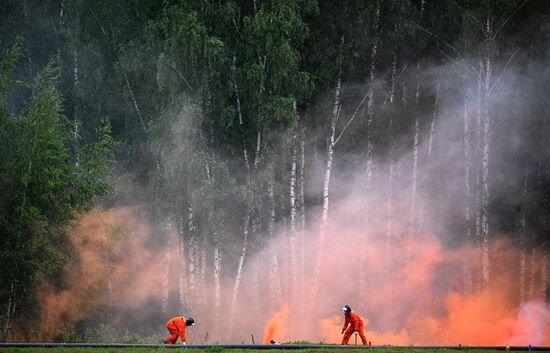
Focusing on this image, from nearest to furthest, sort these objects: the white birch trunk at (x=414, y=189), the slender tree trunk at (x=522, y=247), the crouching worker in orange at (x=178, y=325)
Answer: the crouching worker in orange at (x=178, y=325) → the slender tree trunk at (x=522, y=247) → the white birch trunk at (x=414, y=189)

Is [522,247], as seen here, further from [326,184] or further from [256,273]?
[256,273]

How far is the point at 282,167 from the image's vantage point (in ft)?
126

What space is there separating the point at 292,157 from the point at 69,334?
1257cm

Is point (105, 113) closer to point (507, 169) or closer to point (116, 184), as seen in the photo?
point (116, 184)

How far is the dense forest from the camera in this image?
34906mm

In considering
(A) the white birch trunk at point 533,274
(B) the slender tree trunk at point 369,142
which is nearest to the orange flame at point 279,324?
(B) the slender tree trunk at point 369,142

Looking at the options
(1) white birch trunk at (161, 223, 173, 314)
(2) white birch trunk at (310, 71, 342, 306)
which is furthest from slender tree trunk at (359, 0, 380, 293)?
(1) white birch trunk at (161, 223, 173, 314)

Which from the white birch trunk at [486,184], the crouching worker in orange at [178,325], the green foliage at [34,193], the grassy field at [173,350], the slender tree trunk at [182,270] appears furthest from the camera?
the slender tree trunk at [182,270]

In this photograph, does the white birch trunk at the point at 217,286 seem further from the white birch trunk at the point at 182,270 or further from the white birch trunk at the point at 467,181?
the white birch trunk at the point at 467,181

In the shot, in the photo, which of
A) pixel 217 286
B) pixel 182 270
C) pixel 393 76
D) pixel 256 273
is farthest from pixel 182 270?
pixel 393 76

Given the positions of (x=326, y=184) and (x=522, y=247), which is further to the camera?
(x=522, y=247)

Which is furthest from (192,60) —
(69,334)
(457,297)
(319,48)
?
(457,297)

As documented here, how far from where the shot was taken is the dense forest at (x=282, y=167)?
115 ft

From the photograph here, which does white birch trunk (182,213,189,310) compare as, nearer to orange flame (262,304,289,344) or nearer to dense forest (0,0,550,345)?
dense forest (0,0,550,345)
